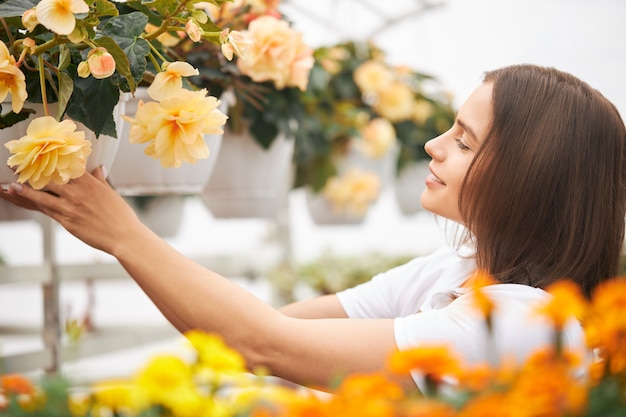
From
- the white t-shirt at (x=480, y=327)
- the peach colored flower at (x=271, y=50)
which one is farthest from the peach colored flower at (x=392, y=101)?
the white t-shirt at (x=480, y=327)

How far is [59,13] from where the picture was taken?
2.32ft

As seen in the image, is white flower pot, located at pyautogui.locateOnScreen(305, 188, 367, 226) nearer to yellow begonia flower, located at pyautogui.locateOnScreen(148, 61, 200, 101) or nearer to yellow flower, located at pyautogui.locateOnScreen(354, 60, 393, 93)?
yellow flower, located at pyautogui.locateOnScreen(354, 60, 393, 93)

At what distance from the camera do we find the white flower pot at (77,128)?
82cm

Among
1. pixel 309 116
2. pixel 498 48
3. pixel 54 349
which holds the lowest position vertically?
pixel 54 349

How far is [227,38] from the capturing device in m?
0.84

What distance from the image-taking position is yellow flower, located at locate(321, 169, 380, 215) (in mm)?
1887

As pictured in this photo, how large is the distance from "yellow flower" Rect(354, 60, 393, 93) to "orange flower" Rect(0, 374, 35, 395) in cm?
153

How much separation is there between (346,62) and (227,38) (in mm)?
1090

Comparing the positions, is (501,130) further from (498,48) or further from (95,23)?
(498,48)

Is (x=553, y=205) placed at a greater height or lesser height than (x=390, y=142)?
greater

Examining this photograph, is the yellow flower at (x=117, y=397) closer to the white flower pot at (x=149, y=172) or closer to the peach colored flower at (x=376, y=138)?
the white flower pot at (x=149, y=172)

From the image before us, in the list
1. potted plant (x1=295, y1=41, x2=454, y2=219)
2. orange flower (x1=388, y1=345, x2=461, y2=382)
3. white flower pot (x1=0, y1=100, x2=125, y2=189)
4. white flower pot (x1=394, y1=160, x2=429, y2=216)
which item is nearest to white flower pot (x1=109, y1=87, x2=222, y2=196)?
white flower pot (x1=0, y1=100, x2=125, y2=189)

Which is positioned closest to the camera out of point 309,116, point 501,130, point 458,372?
point 458,372

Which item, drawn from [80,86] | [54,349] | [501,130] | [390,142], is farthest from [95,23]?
[390,142]
